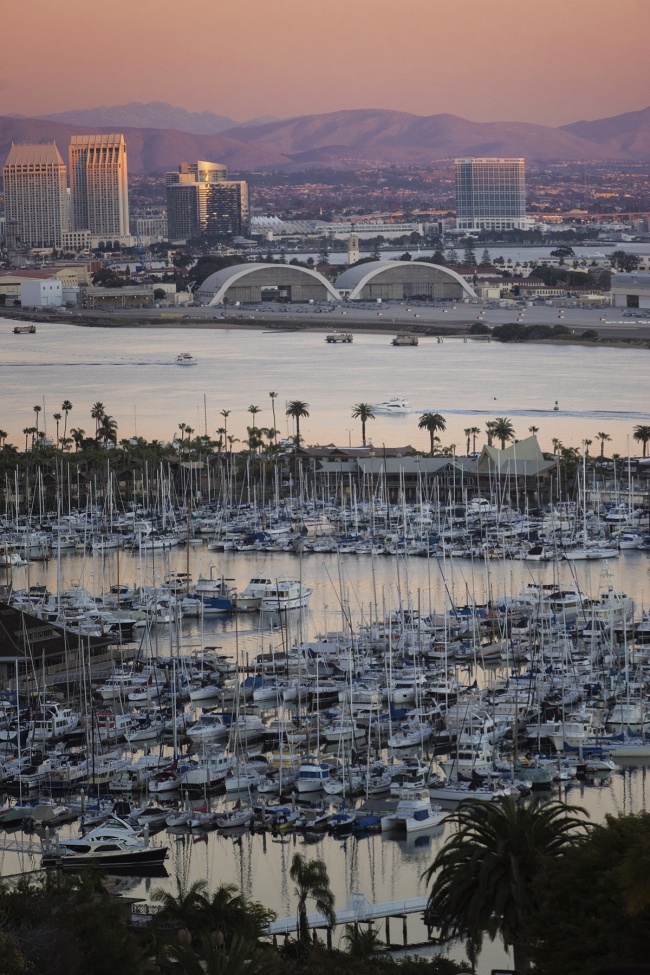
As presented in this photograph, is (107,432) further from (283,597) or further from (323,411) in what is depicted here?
(283,597)

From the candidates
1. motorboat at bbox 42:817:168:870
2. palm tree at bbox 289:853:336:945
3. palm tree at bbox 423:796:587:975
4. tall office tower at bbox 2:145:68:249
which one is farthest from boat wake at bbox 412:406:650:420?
tall office tower at bbox 2:145:68:249

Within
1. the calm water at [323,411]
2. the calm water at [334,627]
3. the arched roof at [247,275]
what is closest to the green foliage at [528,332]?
the calm water at [323,411]

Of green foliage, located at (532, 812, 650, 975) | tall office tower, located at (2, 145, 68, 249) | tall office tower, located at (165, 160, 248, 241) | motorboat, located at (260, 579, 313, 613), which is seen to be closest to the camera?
green foliage, located at (532, 812, 650, 975)

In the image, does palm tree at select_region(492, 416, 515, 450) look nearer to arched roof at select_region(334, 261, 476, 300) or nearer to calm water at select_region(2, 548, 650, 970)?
calm water at select_region(2, 548, 650, 970)

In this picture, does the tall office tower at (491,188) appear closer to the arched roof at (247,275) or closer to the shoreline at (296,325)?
the arched roof at (247,275)

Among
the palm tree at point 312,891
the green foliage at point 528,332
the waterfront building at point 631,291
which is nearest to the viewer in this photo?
the palm tree at point 312,891

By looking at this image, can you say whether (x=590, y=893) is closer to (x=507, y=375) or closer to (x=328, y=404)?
(x=328, y=404)
